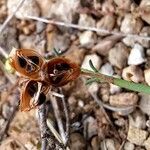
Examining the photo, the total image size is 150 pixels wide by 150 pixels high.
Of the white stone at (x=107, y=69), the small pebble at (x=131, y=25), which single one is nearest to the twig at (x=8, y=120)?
the white stone at (x=107, y=69)

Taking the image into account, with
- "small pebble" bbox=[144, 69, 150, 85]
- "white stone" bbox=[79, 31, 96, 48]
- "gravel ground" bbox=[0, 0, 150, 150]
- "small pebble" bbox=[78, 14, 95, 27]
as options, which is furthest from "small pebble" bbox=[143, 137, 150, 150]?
"small pebble" bbox=[78, 14, 95, 27]

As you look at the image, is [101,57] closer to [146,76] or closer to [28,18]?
[146,76]

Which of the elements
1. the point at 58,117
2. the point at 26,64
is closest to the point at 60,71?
the point at 26,64

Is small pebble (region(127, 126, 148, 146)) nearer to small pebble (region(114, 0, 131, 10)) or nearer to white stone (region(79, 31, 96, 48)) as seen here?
white stone (region(79, 31, 96, 48))

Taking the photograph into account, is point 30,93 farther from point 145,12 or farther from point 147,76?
point 145,12

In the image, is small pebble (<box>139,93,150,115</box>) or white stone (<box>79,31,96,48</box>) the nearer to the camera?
small pebble (<box>139,93,150,115</box>)

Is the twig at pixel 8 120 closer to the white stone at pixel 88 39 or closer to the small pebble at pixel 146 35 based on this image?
the white stone at pixel 88 39
